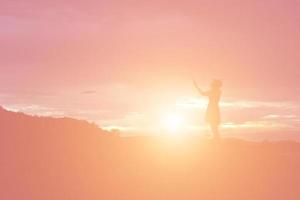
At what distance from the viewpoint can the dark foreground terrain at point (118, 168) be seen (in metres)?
23.2

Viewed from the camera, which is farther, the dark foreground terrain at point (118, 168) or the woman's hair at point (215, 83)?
the woman's hair at point (215, 83)

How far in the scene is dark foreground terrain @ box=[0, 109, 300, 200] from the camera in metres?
23.2

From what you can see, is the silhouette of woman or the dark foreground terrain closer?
the dark foreground terrain

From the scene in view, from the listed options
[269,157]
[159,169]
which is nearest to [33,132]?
[159,169]

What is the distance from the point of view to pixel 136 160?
25.7 m

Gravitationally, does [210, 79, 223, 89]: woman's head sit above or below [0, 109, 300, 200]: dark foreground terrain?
above

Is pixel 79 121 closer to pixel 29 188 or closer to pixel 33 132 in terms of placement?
pixel 33 132

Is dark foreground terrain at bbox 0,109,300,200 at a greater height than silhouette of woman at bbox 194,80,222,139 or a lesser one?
lesser

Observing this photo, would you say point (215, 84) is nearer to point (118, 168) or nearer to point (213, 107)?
point (213, 107)

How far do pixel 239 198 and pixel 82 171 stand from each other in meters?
5.09

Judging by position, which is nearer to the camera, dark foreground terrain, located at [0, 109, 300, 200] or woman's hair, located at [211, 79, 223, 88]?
dark foreground terrain, located at [0, 109, 300, 200]

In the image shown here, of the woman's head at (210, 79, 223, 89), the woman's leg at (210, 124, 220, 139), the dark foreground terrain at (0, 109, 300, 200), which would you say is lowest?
the dark foreground terrain at (0, 109, 300, 200)

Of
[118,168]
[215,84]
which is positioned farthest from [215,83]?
[118,168]

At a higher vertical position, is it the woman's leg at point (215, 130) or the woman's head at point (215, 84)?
the woman's head at point (215, 84)
